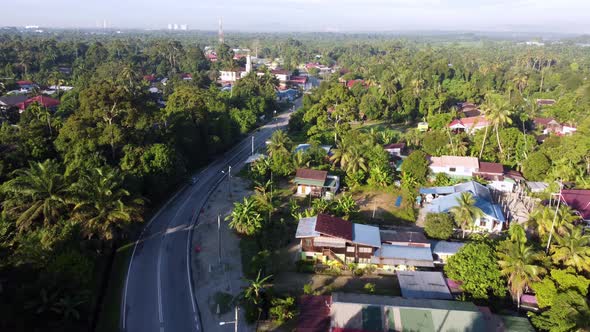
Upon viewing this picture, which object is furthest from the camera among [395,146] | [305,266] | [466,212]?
[395,146]

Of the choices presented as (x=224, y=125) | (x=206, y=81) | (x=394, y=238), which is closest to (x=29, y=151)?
(x=224, y=125)

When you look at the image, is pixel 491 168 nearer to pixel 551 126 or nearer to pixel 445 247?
pixel 445 247

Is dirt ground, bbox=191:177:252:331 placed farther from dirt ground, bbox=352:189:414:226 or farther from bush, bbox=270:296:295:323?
dirt ground, bbox=352:189:414:226

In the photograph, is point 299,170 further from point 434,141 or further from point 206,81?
point 206,81

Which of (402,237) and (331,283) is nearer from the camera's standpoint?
(331,283)

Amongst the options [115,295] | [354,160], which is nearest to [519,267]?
[354,160]

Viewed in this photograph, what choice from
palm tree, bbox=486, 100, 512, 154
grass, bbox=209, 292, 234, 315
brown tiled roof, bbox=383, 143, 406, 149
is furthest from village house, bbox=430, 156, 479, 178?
grass, bbox=209, 292, 234, 315
